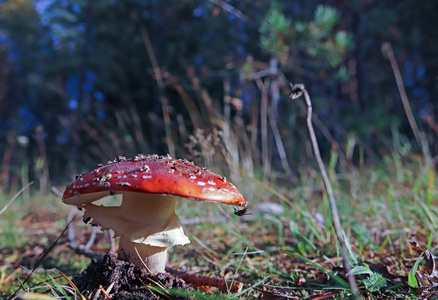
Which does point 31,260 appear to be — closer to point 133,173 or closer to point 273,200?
point 133,173

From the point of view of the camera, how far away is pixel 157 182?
2.81 ft

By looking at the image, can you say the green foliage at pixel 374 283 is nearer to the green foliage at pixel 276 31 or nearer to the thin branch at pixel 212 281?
the thin branch at pixel 212 281

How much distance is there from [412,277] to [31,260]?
73.5 inches

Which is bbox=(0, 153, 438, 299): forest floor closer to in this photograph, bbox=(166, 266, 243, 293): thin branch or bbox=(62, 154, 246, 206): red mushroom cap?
bbox=(166, 266, 243, 293): thin branch

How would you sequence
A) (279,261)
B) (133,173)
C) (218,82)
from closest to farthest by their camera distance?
(133,173), (279,261), (218,82)

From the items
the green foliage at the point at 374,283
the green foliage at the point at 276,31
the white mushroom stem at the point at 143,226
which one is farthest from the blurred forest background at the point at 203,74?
the green foliage at the point at 374,283

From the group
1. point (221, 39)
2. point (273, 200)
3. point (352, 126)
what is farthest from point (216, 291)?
point (221, 39)

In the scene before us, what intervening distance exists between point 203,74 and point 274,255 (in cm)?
335

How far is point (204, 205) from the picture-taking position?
9.24 feet

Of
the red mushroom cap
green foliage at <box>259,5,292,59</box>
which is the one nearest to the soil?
the red mushroom cap

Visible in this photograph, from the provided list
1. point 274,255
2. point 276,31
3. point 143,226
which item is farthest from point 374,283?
point 276,31

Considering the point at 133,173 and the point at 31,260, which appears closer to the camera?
the point at 133,173

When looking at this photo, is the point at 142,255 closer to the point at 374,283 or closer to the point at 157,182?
the point at 157,182

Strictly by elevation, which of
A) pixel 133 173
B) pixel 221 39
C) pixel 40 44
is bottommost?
pixel 133 173
